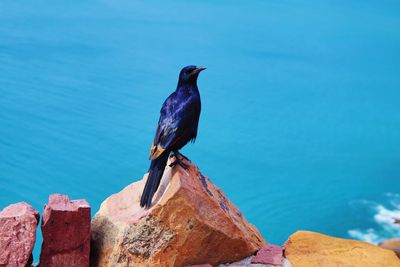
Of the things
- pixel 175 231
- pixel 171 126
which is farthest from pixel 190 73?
pixel 175 231

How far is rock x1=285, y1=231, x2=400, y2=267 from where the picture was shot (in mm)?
3258

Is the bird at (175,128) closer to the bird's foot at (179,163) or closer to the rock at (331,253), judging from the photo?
the bird's foot at (179,163)

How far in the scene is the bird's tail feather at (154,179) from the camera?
10.3 feet

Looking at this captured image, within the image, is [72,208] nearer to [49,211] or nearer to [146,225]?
[49,211]

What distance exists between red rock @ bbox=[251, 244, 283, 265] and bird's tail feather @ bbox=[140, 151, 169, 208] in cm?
→ 71

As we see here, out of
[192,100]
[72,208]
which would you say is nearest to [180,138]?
[192,100]

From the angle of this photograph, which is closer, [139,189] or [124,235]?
[124,235]

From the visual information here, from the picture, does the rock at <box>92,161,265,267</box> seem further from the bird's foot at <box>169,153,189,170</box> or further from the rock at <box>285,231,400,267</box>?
the rock at <box>285,231,400,267</box>

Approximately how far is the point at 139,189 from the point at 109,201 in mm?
200

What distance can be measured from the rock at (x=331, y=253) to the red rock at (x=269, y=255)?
0.17 feet

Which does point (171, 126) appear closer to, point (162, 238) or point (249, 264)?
point (162, 238)

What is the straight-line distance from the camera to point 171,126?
3186mm

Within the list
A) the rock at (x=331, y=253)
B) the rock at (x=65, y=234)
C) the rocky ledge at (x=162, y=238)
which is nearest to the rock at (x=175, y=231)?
the rocky ledge at (x=162, y=238)

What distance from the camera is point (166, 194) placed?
10.1 feet
